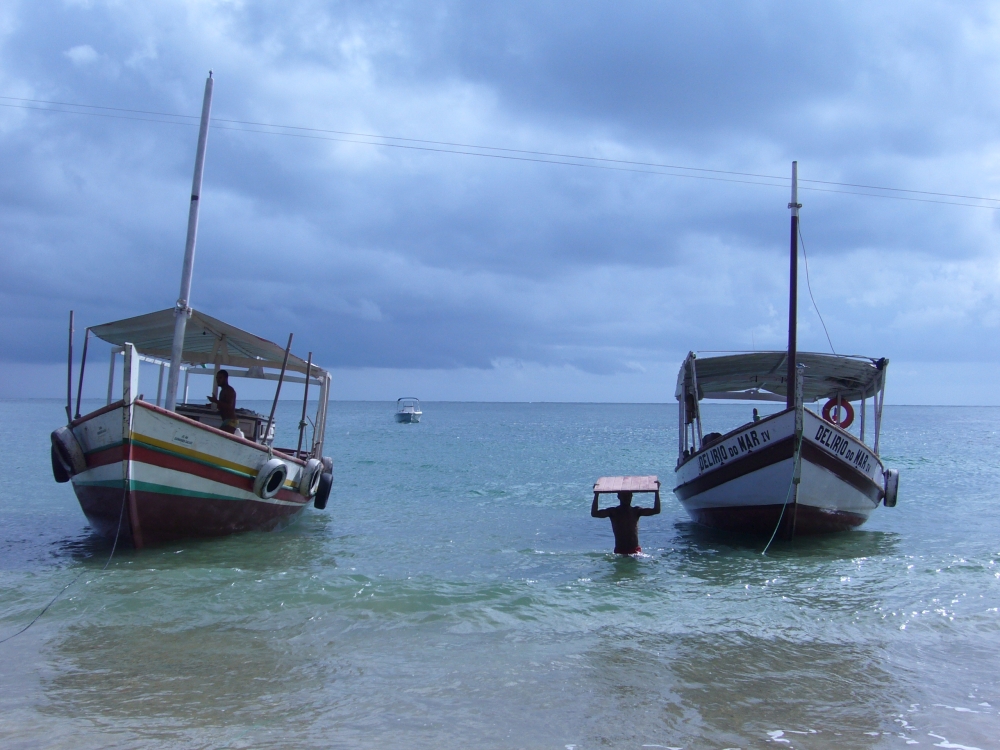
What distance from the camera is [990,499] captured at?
67.3 feet

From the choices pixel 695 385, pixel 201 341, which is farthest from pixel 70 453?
pixel 695 385

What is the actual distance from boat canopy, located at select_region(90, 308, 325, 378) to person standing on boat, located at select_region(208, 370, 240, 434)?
0.79 meters

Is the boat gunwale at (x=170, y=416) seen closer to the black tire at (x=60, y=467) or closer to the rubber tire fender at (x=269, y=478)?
the rubber tire fender at (x=269, y=478)

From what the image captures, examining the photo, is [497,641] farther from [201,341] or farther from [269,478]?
[201,341]

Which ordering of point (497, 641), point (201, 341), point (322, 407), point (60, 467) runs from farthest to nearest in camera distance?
point (322, 407) < point (201, 341) < point (60, 467) < point (497, 641)

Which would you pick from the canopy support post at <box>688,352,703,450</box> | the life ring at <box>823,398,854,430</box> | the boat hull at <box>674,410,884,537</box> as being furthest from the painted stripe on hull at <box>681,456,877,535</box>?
the life ring at <box>823,398,854,430</box>

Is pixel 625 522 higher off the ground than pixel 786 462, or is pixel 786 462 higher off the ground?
pixel 786 462

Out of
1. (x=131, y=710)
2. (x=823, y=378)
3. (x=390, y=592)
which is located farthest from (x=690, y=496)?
(x=131, y=710)

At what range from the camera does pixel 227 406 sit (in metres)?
11.7

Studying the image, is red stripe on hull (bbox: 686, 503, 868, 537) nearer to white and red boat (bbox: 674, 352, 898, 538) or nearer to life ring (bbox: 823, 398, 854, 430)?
white and red boat (bbox: 674, 352, 898, 538)

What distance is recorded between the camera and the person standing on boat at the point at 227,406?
1145cm

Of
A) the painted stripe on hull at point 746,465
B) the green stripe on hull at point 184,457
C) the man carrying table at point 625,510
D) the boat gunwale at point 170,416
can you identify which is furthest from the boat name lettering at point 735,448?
the green stripe on hull at point 184,457

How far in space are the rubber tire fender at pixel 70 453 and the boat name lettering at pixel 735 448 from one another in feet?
31.2

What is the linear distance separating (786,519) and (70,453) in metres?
10.4
